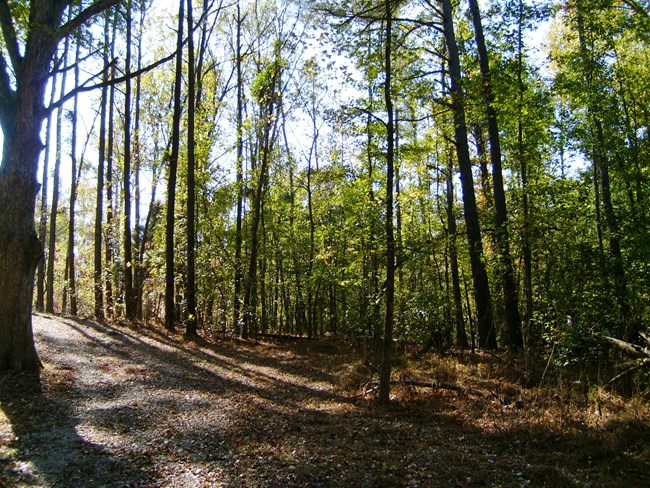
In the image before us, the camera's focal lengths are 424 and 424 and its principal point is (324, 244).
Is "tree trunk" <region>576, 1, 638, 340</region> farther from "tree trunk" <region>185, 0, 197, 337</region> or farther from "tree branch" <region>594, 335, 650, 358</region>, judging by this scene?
"tree trunk" <region>185, 0, 197, 337</region>

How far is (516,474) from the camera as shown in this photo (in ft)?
15.0

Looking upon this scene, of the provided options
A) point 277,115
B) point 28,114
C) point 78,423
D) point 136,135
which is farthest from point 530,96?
point 136,135

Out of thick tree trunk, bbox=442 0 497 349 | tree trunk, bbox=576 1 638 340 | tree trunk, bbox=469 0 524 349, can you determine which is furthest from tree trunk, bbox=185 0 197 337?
tree trunk, bbox=576 1 638 340

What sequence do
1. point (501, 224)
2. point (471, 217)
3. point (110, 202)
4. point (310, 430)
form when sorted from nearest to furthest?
point (310, 430), point (501, 224), point (471, 217), point (110, 202)

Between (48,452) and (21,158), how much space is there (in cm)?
482

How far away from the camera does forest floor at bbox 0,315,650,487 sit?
4527 millimetres

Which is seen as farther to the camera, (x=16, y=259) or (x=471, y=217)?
(x=471, y=217)

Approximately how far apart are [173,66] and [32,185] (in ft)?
53.3

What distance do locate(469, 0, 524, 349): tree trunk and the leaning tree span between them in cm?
849

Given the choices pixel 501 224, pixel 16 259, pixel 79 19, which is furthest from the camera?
pixel 501 224

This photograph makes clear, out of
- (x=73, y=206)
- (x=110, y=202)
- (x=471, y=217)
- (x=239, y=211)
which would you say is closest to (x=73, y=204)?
(x=73, y=206)

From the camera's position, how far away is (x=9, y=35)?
7168 millimetres

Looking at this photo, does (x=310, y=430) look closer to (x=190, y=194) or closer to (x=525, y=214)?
(x=525, y=214)

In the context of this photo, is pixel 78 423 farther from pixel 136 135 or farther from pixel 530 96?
pixel 136 135
